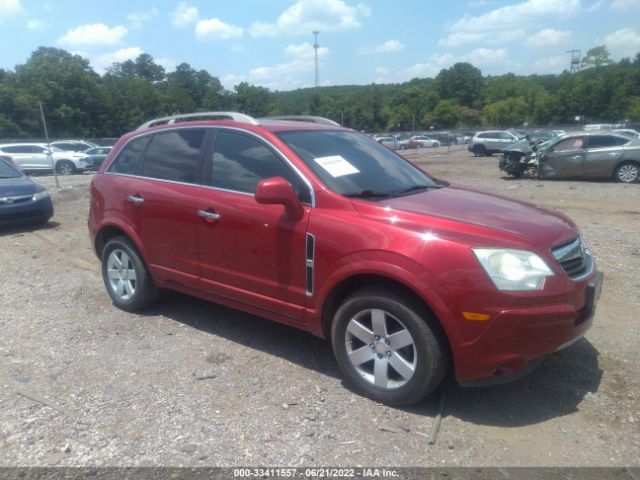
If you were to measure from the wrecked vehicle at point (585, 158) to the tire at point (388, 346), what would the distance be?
15377 millimetres

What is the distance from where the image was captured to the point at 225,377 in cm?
388

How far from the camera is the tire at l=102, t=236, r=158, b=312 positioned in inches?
198

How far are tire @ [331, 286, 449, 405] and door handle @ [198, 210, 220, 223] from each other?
4.23ft

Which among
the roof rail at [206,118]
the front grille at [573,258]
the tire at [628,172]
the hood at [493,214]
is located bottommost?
the tire at [628,172]

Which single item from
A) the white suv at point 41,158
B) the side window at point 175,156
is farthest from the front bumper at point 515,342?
the white suv at point 41,158

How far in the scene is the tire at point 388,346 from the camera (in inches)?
126

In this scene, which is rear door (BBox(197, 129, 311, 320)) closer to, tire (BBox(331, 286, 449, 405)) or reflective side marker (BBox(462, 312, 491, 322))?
tire (BBox(331, 286, 449, 405))

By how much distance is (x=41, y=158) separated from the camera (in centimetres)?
2628

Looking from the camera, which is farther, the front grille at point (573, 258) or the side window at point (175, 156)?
the side window at point (175, 156)

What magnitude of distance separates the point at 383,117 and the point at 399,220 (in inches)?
3865

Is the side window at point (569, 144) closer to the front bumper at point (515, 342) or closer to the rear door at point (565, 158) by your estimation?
the rear door at point (565, 158)

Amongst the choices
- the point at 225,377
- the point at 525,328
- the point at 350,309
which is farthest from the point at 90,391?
the point at 525,328

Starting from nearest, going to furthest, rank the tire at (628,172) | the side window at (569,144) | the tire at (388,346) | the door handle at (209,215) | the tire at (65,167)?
1. the tire at (388,346)
2. the door handle at (209,215)
3. the tire at (628,172)
4. the side window at (569,144)
5. the tire at (65,167)

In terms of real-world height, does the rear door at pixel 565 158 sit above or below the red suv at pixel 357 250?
below
